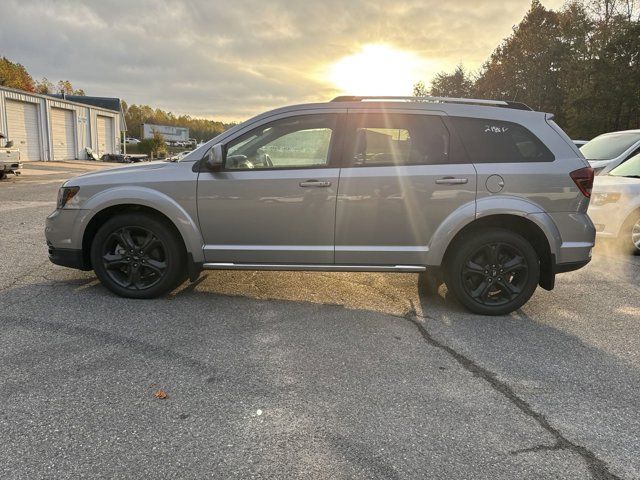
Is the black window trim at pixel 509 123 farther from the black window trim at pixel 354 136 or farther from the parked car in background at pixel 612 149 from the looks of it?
the parked car in background at pixel 612 149

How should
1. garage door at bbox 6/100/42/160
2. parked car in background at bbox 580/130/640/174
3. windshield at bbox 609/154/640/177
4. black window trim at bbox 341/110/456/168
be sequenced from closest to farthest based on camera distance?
black window trim at bbox 341/110/456/168, windshield at bbox 609/154/640/177, parked car in background at bbox 580/130/640/174, garage door at bbox 6/100/42/160

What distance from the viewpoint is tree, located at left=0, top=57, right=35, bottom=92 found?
204ft

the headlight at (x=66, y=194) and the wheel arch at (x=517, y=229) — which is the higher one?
the headlight at (x=66, y=194)

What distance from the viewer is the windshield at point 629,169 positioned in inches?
305

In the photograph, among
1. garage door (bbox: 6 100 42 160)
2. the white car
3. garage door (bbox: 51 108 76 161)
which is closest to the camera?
the white car

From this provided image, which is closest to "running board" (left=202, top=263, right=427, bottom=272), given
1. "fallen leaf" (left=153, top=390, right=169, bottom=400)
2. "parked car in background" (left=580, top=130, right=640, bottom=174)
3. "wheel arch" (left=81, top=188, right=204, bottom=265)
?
"wheel arch" (left=81, top=188, right=204, bottom=265)

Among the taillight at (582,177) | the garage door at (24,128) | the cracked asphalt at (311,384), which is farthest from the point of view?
the garage door at (24,128)

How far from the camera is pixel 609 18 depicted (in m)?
32.2

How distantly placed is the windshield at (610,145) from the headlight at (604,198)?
86.0 inches

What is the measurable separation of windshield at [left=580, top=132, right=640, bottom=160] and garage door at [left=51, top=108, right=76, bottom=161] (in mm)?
31911

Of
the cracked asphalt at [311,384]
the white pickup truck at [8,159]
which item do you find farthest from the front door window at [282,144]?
the white pickup truck at [8,159]

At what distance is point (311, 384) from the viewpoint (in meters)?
3.08

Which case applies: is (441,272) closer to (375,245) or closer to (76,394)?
(375,245)

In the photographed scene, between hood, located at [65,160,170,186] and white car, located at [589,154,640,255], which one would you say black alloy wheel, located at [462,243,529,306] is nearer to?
hood, located at [65,160,170,186]
